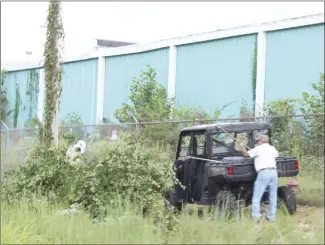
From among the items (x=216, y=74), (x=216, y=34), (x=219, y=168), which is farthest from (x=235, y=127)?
(x=216, y=34)

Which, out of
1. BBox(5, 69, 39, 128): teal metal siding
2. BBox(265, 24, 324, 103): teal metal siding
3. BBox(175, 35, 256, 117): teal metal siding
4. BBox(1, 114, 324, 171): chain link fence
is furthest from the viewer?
BBox(5, 69, 39, 128): teal metal siding

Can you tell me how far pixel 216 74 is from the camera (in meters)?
20.4

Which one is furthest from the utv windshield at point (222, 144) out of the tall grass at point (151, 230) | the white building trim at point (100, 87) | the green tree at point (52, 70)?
the white building trim at point (100, 87)

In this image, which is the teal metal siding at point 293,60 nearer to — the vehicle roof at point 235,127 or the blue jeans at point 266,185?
the vehicle roof at point 235,127

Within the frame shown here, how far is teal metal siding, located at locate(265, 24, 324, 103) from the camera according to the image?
635 inches

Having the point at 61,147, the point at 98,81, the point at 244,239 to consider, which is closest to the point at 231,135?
the point at 61,147

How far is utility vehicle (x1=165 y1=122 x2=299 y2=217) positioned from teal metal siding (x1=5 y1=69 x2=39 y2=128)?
21266mm

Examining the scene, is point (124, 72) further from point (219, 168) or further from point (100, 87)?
point (219, 168)

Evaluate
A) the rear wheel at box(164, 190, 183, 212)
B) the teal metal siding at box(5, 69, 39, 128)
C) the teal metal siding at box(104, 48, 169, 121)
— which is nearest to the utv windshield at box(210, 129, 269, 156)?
the rear wheel at box(164, 190, 183, 212)

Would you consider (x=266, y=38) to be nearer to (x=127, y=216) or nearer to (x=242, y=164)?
(x=242, y=164)

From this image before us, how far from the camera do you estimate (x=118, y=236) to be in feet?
22.7

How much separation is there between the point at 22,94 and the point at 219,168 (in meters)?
24.4

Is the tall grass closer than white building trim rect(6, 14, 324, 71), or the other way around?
the tall grass

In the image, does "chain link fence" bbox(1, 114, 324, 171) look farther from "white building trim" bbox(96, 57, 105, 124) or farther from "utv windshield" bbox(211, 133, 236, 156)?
"white building trim" bbox(96, 57, 105, 124)
